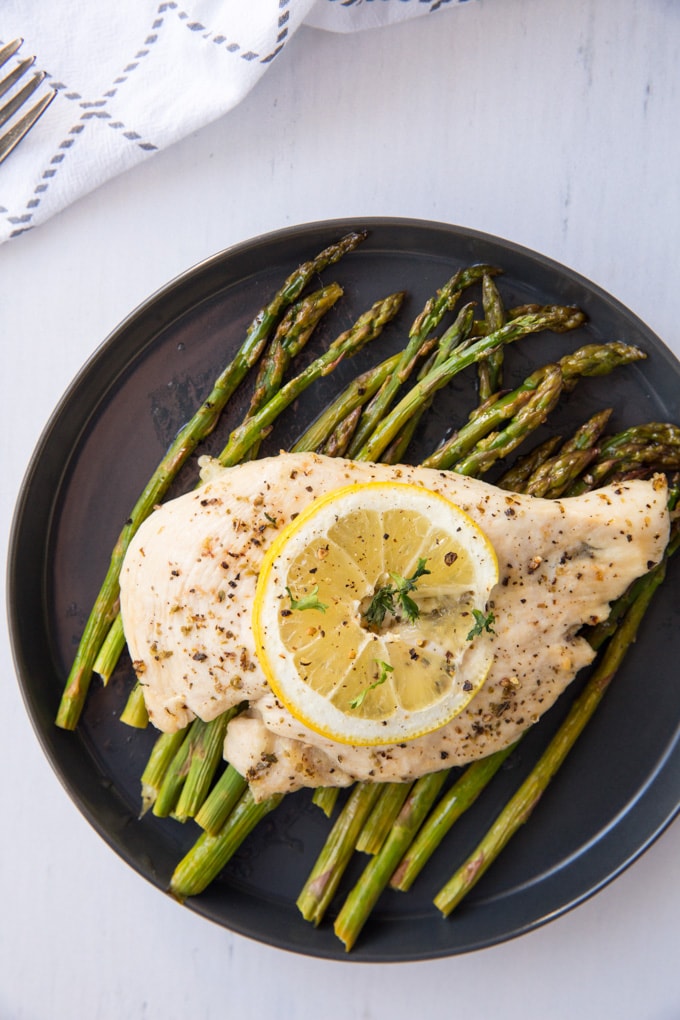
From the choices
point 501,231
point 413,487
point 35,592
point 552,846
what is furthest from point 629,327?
point 35,592

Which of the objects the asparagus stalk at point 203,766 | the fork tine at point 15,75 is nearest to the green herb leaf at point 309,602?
the asparagus stalk at point 203,766

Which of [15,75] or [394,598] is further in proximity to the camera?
[15,75]

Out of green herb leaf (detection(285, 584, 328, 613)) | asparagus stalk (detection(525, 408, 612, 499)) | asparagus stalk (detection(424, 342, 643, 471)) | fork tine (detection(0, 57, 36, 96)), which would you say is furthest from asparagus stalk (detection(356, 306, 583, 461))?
fork tine (detection(0, 57, 36, 96))

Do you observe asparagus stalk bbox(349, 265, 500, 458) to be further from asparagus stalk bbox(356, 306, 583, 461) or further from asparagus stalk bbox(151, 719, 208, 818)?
asparagus stalk bbox(151, 719, 208, 818)

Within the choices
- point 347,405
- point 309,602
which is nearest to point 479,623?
point 309,602

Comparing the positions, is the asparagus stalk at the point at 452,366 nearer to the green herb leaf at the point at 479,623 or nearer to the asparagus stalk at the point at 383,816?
the green herb leaf at the point at 479,623

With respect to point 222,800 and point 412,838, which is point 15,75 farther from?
point 412,838
